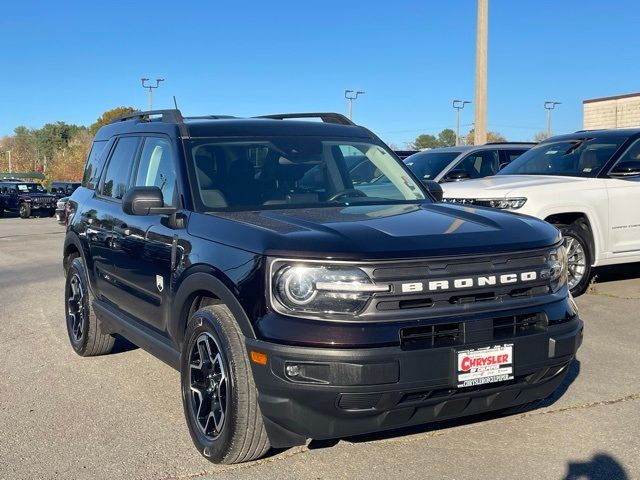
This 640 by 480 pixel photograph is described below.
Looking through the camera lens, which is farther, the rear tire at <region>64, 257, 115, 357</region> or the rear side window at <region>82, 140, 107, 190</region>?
the rear side window at <region>82, 140, 107, 190</region>

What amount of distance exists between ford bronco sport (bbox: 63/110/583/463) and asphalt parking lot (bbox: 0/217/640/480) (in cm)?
34

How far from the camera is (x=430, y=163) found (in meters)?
12.7

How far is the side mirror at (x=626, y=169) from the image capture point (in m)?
8.31

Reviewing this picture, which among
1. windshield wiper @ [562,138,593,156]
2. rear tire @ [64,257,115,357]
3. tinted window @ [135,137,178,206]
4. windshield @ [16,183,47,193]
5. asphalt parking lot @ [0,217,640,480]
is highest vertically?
windshield wiper @ [562,138,593,156]

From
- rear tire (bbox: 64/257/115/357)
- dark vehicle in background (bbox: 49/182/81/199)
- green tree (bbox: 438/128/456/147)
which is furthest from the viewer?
green tree (bbox: 438/128/456/147)

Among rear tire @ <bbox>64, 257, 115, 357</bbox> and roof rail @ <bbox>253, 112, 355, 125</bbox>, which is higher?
roof rail @ <bbox>253, 112, 355, 125</bbox>

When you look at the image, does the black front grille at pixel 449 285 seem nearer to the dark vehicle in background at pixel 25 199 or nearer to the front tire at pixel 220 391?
the front tire at pixel 220 391

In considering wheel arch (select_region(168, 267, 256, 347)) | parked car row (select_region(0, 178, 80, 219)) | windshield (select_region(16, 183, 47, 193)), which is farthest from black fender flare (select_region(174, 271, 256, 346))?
windshield (select_region(16, 183, 47, 193))

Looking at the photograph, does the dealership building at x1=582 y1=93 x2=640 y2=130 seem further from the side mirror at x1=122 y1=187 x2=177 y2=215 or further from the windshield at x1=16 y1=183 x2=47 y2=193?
the side mirror at x1=122 y1=187 x2=177 y2=215

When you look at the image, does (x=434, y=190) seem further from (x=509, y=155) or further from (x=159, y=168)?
(x=509, y=155)

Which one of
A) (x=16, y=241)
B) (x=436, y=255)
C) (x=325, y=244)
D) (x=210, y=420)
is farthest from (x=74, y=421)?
(x=16, y=241)

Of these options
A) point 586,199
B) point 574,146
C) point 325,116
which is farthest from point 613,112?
point 325,116

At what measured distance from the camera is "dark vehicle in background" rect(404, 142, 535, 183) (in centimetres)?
1236

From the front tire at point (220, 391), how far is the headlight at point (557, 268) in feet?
5.43
